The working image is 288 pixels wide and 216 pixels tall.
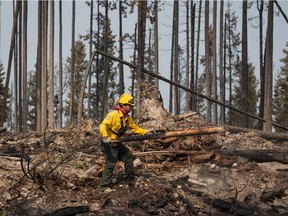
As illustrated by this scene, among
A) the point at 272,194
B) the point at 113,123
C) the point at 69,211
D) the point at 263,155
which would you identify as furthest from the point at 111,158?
the point at 263,155

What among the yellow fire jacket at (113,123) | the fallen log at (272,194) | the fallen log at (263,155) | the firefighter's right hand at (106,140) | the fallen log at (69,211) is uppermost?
the yellow fire jacket at (113,123)

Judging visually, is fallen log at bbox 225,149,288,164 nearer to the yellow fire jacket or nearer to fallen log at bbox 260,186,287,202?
fallen log at bbox 260,186,287,202

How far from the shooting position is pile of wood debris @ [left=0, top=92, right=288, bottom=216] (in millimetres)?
6707

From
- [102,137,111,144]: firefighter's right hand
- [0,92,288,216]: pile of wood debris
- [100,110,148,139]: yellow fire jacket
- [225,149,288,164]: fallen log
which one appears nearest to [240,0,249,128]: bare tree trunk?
[0,92,288,216]: pile of wood debris

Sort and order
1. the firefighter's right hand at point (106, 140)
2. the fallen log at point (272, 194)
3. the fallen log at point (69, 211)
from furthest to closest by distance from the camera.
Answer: the fallen log at point (272, 194) < the firefighter's right hand at point (106, 140) < the fallen log at point (69, 211)

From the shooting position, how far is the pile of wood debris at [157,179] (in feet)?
22.0

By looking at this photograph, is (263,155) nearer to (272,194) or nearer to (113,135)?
(272,194)

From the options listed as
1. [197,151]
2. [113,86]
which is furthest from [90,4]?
[197,151]

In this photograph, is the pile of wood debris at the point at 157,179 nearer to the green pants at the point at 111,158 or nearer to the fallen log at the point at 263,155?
the fallen log at the point at 263,155

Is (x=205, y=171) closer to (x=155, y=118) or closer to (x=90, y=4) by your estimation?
(x=155, y=118)

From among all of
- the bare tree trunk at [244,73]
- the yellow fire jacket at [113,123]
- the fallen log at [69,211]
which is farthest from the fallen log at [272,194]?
the bare tree trunk at [244,73]

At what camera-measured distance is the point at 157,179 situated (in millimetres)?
7812

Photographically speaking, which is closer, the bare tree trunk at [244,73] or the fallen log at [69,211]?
the fallen log at [69,211]

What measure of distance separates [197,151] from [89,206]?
10.6 ft
